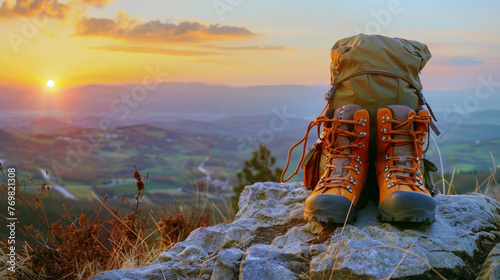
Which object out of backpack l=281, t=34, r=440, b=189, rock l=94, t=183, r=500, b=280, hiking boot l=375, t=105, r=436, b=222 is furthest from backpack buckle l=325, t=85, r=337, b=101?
rock l=94, t=183, r=500, b=280

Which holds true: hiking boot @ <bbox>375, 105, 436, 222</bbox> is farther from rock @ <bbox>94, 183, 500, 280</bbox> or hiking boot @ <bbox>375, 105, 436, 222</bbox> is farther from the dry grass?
the dry grass

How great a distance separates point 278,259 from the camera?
2.41 m

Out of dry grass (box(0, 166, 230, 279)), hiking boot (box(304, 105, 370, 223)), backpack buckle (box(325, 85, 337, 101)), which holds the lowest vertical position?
dry grass (box(0, 166, 230, 279))

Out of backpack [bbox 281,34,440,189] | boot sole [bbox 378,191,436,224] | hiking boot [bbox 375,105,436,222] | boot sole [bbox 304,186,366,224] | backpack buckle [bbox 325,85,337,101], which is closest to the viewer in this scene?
boot sole [bbox 378,191,436,224]

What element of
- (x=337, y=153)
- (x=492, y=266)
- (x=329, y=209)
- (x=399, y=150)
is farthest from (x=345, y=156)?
(x=492, y=266)

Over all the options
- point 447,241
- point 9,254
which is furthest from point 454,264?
point 9,254

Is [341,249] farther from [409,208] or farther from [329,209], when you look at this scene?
[409,208]

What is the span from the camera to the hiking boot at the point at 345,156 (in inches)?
111

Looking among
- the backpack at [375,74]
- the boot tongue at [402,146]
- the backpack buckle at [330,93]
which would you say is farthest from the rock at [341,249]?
the backpack buckle at [330,93]

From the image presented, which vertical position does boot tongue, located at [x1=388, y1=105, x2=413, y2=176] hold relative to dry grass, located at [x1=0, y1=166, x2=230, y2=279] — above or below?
above

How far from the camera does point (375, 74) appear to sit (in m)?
3.16

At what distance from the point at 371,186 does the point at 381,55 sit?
2.97 feet

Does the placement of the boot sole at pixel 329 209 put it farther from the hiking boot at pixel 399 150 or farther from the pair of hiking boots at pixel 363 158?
the hiking boot at pixel 399 150

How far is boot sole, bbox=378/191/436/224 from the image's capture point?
2562 millimetres
